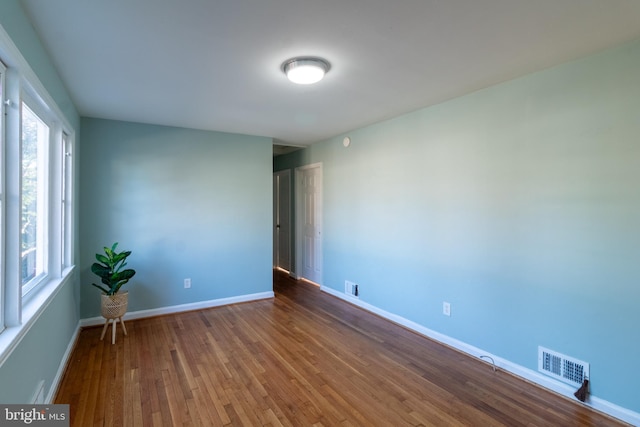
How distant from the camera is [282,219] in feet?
20.7

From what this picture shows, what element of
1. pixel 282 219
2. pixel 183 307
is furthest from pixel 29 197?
pixel 282 219

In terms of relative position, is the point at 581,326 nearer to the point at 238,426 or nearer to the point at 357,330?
the point at 357,330

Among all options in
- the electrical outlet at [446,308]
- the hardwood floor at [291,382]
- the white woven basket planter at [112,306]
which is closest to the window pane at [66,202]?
the white woven basket planter at [112,306]

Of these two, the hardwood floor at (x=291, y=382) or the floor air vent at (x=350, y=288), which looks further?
the floor air vent at (x=350, y=288)

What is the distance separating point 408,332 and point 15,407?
3.09 metres

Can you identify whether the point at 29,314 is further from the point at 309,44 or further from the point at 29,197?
the point at 309,44

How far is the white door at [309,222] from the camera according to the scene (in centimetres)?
515

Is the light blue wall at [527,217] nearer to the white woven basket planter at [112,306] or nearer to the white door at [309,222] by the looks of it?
the white door at [309,222]

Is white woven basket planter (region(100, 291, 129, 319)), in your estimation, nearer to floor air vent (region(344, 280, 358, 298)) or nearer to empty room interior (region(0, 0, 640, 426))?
empty room interior (region(0, 0, 640, 426))

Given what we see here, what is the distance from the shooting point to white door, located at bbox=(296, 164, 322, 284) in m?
5.15

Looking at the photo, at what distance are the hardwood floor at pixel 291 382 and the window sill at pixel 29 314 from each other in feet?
2.40

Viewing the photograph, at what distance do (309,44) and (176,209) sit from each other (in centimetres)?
284

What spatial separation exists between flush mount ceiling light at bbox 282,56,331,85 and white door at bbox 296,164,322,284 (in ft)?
8.92

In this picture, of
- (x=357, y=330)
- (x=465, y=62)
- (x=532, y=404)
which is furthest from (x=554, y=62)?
(x=357, y=330)
